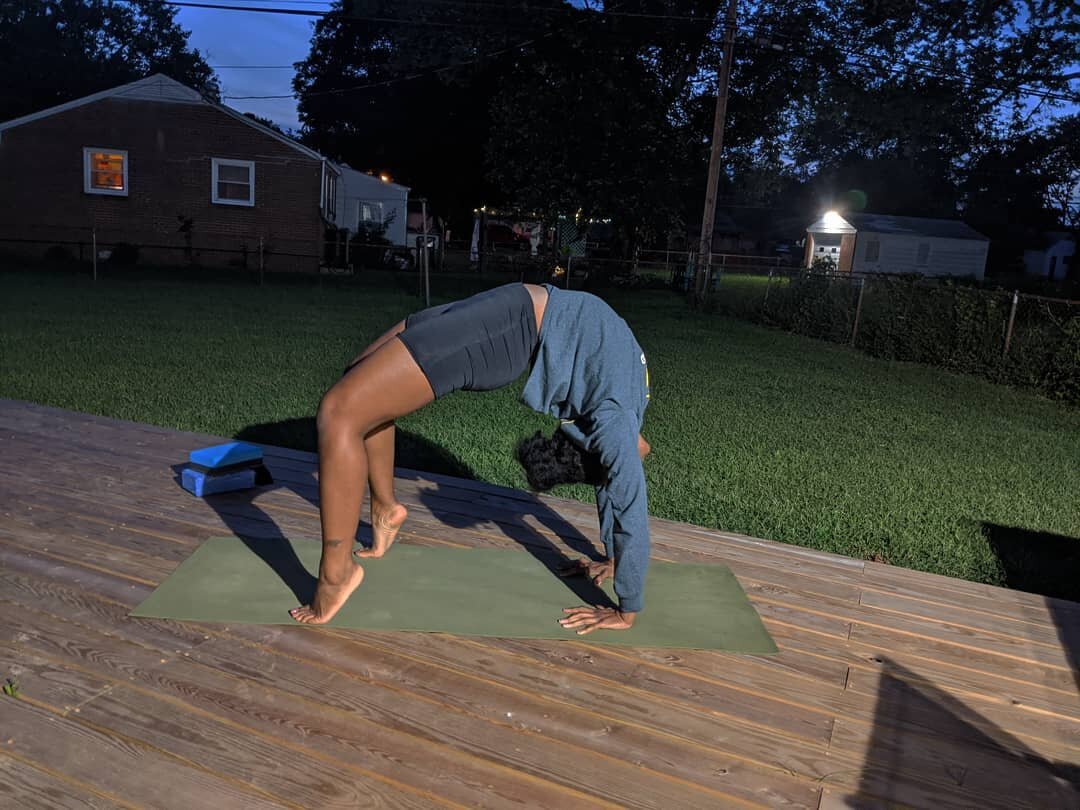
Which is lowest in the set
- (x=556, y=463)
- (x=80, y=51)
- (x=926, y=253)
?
(x=556, y=463)

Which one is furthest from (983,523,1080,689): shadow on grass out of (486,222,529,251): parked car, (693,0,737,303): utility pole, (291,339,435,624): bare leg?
(486,222,529,251): parked car

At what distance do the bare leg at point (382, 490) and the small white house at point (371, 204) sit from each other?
84.6ft

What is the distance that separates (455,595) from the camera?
110 inches

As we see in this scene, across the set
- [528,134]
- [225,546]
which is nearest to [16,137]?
[528,134]

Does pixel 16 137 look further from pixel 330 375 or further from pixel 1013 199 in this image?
pixel 1013 199

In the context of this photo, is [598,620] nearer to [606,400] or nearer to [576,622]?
[576,622]

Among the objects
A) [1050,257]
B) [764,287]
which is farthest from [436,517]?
[1050,257]

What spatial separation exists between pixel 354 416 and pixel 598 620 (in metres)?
0.99

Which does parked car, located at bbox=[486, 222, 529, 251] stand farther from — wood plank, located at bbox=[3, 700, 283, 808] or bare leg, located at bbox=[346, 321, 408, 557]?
wood plank, located at bbox=[3, 700, 283, 808]

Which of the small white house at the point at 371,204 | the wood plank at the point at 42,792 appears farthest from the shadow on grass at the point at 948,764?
the small white house at the point at 371,204

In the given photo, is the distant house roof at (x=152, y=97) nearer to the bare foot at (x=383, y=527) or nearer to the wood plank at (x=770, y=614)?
the bare foot at (x=383, y=527)

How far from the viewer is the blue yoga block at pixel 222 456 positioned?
12.0ft

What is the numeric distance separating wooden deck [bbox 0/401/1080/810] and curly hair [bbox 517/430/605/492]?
51cm

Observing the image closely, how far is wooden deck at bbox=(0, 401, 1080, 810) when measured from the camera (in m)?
1.80
